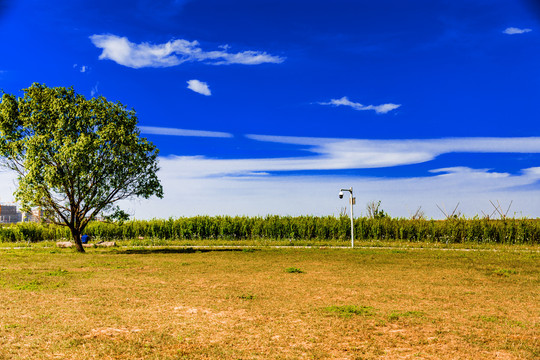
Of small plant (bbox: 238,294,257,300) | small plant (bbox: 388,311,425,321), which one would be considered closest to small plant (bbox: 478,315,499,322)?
small plant (bbox: 388,311,425,321)

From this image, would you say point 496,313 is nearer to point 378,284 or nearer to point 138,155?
point 378,284

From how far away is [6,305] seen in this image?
36.4 ft

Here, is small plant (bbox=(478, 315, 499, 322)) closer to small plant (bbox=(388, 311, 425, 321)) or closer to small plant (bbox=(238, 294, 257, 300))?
small plant (bbox=(388, 311, 425, 321))

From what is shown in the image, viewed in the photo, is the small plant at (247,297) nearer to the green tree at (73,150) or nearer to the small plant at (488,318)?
the small plant at (488,318)

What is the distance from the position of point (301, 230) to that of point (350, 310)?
100.0 feet

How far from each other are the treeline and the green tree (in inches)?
324

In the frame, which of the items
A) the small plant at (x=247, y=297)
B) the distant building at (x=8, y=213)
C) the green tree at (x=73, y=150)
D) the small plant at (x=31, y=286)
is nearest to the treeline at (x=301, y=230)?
the green tree at (x=73, y=150)

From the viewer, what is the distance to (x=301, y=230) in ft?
134

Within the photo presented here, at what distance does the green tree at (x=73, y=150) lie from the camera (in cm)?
2709

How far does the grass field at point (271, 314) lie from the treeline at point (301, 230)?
20436mm

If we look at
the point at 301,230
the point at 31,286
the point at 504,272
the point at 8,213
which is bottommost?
the point at 31,286

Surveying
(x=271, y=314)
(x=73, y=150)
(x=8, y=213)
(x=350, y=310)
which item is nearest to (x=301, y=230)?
(x=73, y=150)

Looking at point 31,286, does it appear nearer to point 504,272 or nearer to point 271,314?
point 271,314

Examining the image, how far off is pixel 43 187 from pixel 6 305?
1839 centimetres
